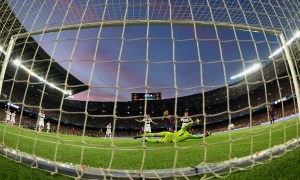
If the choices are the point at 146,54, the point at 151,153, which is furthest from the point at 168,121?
the point at 146,54

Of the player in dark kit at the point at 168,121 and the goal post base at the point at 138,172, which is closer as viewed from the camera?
the goal post base at the point at 138,172

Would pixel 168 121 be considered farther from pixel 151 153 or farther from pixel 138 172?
pixel 138 172

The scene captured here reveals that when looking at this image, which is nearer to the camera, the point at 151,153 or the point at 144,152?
the point at 144,152

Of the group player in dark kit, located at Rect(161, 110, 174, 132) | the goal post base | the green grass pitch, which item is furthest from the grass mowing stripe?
player in dark kit, located at Rect(161, 110, 174, 132)

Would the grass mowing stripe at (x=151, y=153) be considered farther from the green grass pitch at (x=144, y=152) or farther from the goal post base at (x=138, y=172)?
the goal post base at (x=138, y=172)

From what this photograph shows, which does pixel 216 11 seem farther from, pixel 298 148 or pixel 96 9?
pixel 298 148

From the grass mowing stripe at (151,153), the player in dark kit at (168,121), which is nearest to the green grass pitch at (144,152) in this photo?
the grass mowing stripe at (151,153)

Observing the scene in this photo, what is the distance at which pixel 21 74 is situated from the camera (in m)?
26.7

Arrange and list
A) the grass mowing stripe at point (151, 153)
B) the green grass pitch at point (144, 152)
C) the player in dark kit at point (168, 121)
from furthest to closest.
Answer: the player in dark kit at point (168, 121) → the grass mowing stripe at point (151, 153) → the green grass pitch at point (144, 152)

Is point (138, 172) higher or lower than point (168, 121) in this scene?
lower

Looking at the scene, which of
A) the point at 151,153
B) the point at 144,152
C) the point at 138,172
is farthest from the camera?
the point at 151,153

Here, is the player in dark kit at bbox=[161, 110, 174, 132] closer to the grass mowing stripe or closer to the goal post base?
the grass mowing stripe

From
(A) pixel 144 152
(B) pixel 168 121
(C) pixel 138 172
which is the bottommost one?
(C) pixel 138 172

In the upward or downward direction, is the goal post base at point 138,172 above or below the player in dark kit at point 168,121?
below
